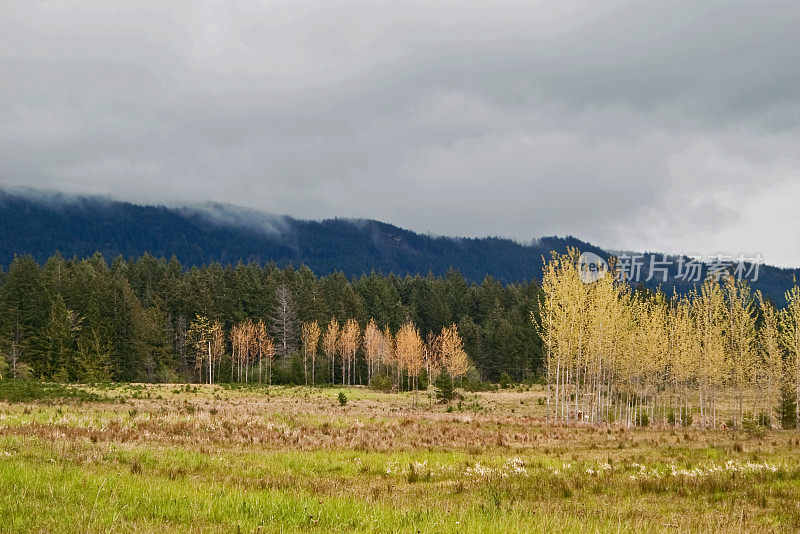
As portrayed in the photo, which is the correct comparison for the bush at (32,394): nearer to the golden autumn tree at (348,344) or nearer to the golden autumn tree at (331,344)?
the golden autumn tree at (348,344)

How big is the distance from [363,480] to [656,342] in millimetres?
44117

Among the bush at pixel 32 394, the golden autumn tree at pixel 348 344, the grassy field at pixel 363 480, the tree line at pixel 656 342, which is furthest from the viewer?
the golden autumn tree at pixel 348 344

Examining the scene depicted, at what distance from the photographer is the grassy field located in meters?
7.38

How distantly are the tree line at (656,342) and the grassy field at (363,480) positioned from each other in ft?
53.9

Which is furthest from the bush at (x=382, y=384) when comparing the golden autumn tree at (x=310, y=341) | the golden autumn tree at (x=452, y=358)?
the golden autumn tree at (x=310, y=341)

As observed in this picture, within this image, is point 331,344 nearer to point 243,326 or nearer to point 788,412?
point 243,326

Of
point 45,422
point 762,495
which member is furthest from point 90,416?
point 762,495

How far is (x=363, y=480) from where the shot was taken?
1249cm

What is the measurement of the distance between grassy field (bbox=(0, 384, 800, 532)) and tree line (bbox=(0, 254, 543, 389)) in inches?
1694

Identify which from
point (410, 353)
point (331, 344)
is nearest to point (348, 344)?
point (331, 344)

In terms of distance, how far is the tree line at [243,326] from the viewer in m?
74.5

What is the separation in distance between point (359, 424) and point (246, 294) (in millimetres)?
82654

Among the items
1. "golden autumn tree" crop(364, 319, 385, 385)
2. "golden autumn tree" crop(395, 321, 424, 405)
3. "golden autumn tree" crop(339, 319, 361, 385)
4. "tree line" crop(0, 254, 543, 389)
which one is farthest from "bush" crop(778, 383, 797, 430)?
"golden autumn tree" crop(339, 319, 361, 385)

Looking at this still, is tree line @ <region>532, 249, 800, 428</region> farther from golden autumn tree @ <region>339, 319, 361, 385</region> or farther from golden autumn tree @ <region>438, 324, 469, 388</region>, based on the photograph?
golden autumn tree @ <region>339, 319, 361, 385</region>
